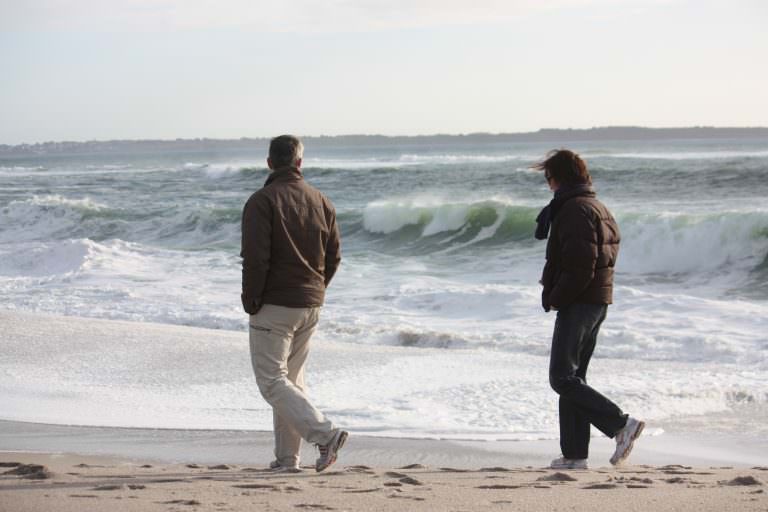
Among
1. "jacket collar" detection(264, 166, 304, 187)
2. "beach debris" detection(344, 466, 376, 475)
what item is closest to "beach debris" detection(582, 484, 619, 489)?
"beach debris" detection(344, 466, 376, 475)

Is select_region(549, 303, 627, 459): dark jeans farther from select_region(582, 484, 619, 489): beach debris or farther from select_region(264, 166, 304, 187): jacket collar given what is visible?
select_region(264, 166, 304, 187): jacket collar

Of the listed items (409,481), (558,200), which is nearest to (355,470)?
(409,481)

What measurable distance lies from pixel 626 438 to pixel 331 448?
146cm

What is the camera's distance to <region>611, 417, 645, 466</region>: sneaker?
202 inches

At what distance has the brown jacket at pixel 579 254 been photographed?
487 centimetres

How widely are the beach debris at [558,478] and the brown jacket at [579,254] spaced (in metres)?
0.78

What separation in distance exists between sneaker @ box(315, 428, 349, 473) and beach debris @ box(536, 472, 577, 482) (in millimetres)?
901

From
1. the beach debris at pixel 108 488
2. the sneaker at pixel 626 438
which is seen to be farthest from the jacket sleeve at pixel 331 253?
the sneaker at pixel 626 438

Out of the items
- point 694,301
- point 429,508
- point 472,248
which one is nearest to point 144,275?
point 472,248

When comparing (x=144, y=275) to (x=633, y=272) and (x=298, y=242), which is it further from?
(x=298, y=242)

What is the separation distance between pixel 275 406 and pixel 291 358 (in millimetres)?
263

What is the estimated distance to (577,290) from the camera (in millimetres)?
4902

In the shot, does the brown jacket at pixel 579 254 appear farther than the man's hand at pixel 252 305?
Yes

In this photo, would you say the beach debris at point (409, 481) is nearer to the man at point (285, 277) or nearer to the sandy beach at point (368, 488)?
the sandy beach at point (368, 488)
